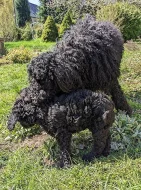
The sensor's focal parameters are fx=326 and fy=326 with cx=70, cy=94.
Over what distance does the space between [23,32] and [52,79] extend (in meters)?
22.2

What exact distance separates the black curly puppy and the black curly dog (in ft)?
0.55

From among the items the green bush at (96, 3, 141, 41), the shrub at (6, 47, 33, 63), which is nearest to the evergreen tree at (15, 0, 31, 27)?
the green bush at (96, 3, 141, 41)

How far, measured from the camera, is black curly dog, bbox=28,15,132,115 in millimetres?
3723

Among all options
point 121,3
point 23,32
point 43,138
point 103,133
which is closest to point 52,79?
point 103,133

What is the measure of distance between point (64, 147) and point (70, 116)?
387 millimetres

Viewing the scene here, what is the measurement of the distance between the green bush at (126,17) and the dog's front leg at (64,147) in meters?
10.2

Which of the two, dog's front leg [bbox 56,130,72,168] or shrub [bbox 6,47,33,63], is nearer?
dog's front leg [bbox 56,130,72,168]

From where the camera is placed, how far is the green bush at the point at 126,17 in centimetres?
1355

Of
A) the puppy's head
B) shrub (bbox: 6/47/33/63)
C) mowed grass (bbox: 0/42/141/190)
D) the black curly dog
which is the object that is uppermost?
the black curly dog

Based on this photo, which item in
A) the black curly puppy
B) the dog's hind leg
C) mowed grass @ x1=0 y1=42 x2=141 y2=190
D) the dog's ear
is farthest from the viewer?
the dog's hind leg

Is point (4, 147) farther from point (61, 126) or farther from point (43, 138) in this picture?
point (61, 126)

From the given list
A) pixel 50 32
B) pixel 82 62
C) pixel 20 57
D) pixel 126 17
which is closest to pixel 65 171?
pixel 82 62

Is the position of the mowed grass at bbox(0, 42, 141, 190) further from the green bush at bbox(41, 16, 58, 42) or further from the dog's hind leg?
the green bush at bbox(41, 16, 58, 42)

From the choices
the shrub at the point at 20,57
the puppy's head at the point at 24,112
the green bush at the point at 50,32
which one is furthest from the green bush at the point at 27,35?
the puppy's head at the point at 24,112
